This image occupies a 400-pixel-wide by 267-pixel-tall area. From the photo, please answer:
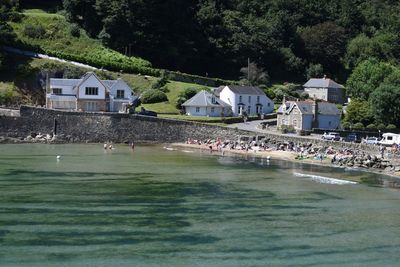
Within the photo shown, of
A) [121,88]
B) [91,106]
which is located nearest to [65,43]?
[121,88]

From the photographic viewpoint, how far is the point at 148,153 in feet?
190

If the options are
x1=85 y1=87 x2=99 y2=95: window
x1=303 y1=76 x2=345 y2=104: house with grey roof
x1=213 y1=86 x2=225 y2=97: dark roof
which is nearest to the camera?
x1=85 y1=87 x2=99 y2=95: window

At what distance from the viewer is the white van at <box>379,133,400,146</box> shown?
63.2 m

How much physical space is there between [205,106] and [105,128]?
A: 10.2m

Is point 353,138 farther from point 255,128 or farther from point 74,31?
point 74,31

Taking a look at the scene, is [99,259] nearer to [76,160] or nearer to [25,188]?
[25,188]

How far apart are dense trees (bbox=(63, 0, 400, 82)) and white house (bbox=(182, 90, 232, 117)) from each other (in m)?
15.3

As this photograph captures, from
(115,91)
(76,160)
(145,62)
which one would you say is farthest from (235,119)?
(76,160)

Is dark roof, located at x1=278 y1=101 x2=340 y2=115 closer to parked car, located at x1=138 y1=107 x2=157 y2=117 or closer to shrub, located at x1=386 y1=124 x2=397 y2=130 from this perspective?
shrub, located at x1=386 y1=124 x2=397 y2=130

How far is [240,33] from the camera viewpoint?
91.9m

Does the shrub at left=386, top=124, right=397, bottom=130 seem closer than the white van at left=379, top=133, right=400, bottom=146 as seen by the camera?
No

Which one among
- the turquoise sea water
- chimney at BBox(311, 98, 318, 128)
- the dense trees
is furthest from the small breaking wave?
the dense trees

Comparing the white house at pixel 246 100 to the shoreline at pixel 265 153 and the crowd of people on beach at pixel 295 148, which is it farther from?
the shoreline at pixel 265 153

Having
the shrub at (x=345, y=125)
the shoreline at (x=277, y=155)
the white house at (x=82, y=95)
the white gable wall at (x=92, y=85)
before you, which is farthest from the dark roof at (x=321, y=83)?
the white gable wall at (x=92, y=85)
